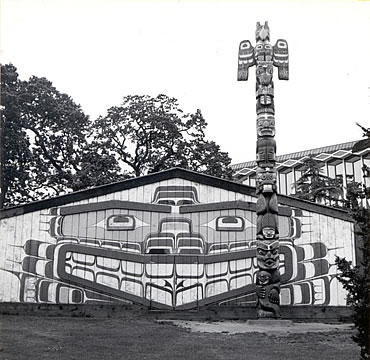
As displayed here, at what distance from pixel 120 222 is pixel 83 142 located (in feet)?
47.2

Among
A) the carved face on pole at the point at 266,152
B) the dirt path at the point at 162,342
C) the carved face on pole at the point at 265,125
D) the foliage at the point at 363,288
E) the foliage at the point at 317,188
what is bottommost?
the dirt path at the point at 162,342

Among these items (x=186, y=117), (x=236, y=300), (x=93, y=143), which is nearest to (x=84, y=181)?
(x=93, y=143)

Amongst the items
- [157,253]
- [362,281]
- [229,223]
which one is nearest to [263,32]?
[229,223]

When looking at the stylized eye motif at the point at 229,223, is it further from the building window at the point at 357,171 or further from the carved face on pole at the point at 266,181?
the building window at the point at 357,171

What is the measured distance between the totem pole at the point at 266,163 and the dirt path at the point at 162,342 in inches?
55.6

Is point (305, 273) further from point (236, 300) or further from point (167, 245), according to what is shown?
point (167, 245)

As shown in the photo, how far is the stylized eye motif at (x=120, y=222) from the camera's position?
16391 millimetres

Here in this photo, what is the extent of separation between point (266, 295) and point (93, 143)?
17930mm

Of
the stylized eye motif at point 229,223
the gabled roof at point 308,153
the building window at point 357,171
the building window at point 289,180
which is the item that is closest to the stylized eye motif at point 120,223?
the stylized eye motif at point 229,223

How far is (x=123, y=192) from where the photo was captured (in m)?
16.7

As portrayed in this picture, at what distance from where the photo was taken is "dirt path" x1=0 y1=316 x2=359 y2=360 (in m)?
8.43

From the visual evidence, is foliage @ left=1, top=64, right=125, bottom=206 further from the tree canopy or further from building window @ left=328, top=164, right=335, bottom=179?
building window @ left=328, top=164, right=335, bottom=179

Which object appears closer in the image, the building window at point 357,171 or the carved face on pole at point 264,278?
the carved face on pole at point 264,278

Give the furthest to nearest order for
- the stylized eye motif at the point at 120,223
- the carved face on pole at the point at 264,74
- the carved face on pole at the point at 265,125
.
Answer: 1. the stylized eye motif at the point at 120,223
2. the carved face on pole at the point at 264,74
3. the carved face on pole at the point at 265,125
